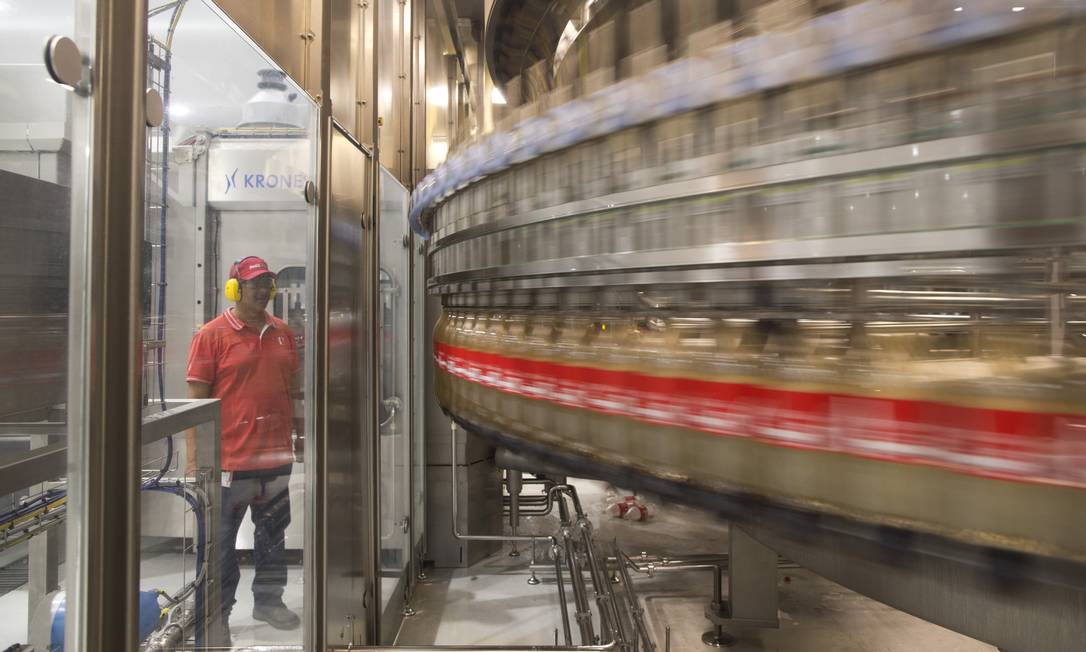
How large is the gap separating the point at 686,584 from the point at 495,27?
2959mm

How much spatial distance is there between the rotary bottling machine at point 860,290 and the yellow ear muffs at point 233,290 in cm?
128

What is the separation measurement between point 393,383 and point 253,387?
1.16 m

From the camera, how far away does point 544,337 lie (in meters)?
0.59

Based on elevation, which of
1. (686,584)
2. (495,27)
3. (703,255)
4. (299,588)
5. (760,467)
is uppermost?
(495,27)

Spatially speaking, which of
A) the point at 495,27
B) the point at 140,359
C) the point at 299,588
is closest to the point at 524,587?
the point at 299,588

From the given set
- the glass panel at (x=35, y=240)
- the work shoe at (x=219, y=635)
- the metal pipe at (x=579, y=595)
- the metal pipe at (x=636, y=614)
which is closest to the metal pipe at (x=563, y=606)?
the metal pipe at (x=579, y=595)

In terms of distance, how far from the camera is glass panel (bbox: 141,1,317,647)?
3.80ft

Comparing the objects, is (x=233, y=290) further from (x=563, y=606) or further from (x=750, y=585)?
(x=750, y=585)

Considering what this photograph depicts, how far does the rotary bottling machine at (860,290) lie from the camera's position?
0.30 m

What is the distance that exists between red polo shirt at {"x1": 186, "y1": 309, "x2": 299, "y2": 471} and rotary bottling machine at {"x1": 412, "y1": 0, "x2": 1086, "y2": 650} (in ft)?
4.34

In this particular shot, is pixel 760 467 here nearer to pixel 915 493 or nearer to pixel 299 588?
pixel 915 493

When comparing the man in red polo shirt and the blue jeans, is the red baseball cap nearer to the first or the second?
the man in red polo shirt

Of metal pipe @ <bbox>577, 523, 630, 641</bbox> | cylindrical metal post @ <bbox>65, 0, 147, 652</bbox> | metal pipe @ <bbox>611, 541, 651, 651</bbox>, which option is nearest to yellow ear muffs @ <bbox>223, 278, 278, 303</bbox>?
cylindrical metal post @ <bbox>65, 0, 147, 652</bbox>

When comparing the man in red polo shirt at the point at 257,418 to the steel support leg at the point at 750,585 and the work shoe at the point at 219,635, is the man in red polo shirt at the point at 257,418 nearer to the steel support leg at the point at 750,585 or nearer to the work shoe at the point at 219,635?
the work shoe at the point at 219,635
